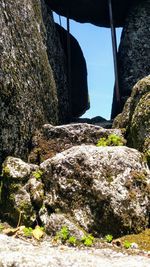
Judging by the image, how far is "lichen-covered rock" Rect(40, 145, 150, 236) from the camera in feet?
42.2

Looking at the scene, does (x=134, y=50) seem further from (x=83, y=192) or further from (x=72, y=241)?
(x=72, y=241)

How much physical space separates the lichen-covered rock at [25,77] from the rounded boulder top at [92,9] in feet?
13.8

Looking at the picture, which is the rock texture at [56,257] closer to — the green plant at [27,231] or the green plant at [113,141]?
the green plant at [27,231]

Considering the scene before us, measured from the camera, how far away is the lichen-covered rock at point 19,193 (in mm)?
13773

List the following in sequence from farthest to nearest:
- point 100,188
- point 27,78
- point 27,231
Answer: point 27,78 → point 100,188 → point 27,231

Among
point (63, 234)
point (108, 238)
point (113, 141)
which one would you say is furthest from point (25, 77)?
point (108, 238)

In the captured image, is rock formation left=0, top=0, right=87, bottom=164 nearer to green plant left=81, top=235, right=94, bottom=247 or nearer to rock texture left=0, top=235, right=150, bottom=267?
green plant left=81, top=235, right=94, bottom=247

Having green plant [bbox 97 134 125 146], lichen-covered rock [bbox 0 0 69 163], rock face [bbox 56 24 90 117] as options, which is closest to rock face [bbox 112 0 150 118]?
rock face [bbox 56 24 90 117]

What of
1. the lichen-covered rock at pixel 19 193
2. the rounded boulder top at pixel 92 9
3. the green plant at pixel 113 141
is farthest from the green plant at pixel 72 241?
the rounded boulder top at pixel 92 9

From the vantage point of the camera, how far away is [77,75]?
2950 cm

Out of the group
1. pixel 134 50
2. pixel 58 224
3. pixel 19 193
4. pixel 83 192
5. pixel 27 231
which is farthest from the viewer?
pixel 134 50

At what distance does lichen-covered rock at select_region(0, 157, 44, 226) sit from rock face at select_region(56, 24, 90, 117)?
1412cm

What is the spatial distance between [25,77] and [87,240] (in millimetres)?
9004

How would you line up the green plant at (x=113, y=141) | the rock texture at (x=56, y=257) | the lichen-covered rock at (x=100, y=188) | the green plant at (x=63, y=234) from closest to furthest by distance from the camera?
the rock texture at (x=56, y=257) < the green plant at (x=63, y=234) < the lichen-covered rock at (x=100, y=188) < the green plant at (x=113, y=141)
